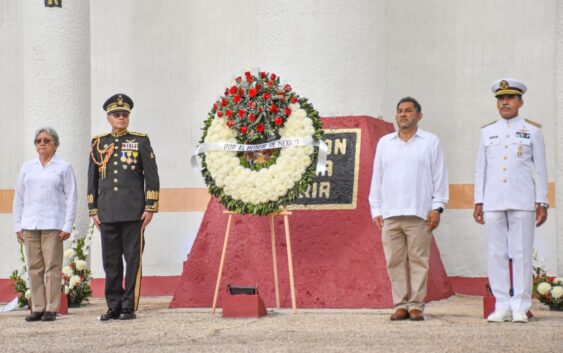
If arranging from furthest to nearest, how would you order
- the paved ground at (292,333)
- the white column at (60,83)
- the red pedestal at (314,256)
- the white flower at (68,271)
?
1. the white column at (60,83)
2. the white flower at (68,271)
3. the red pedestal at (314,256)
4. the paved ground at (292,333)

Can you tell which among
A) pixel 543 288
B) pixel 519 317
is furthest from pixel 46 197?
pixel 543 288

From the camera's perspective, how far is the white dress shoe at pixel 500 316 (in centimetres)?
756

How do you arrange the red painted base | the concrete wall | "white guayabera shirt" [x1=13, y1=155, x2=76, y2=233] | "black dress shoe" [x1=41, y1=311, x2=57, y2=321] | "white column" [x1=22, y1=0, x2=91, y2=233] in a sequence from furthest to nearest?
"white column" [x1=22, y1=0, x2=91, y2=233] < the concrete wall < "white guayabera shirt" [x1=13, y1=155, x2=76, y2=233] < "black dress shoe" [x1=41, y1=311, x2=57, y2=321] < the red painted base

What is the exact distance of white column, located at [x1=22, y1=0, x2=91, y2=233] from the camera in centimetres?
1091

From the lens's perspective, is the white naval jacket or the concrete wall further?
the concrete wall

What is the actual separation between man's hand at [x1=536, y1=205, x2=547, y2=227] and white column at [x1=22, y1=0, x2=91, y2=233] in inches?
207

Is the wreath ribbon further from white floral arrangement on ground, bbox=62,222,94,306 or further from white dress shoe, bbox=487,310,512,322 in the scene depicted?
white floral arrangement on ground, bbox=62,222,94,306

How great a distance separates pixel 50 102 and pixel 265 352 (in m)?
5.82

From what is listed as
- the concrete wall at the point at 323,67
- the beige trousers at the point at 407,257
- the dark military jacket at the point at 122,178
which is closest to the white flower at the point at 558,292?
the concrete wall at the point at 323,67

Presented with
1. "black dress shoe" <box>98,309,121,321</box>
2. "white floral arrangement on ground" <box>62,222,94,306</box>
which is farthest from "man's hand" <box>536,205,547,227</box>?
"white floral arrangement on ground" <box>62,222,94,306</box>

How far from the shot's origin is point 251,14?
11.5 m

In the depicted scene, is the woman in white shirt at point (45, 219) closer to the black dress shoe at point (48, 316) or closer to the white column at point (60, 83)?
the black dress shoe at point (48, 316)

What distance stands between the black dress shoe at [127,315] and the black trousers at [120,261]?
0.03 m

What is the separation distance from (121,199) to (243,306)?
1.41m
